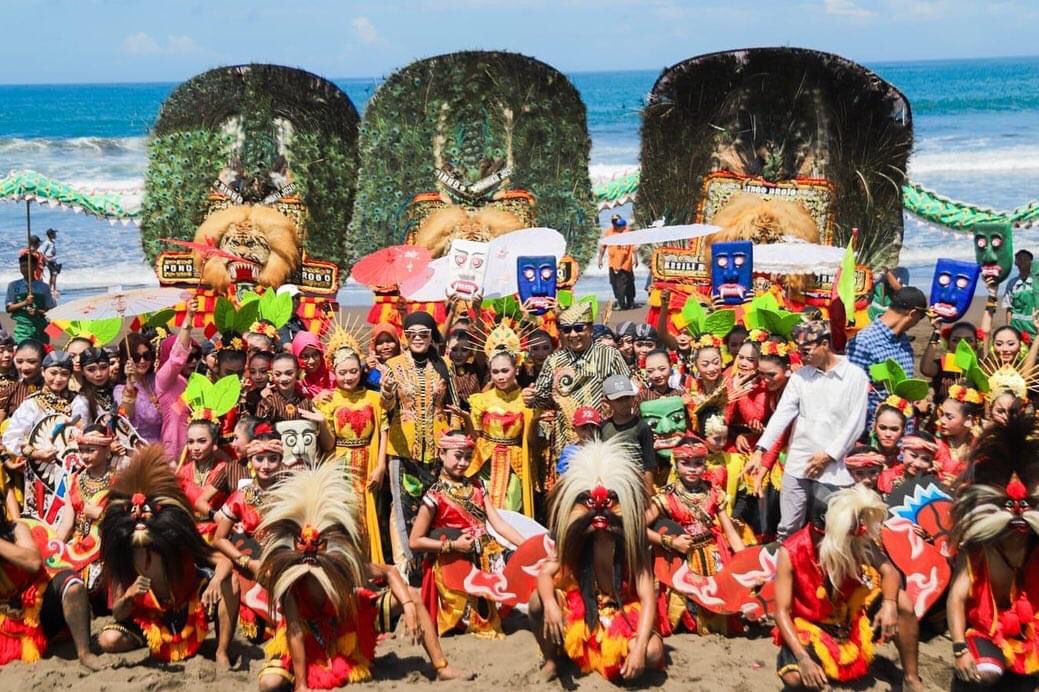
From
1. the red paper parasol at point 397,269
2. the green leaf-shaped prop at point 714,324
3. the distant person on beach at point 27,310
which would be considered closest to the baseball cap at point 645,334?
the green leaf-shaped prop at point 714,324

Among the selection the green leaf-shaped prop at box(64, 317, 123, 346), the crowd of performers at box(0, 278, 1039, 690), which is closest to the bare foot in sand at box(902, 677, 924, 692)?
the crowd of performers at box(0, 278, 1039, 690)

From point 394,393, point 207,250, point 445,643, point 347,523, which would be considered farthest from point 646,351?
point 207,250

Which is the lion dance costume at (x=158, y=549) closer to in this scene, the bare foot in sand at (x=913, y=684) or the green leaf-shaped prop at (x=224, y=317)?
the green leaf-shaped prop at (x=224, y=317)

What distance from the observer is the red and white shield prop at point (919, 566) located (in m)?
5.50

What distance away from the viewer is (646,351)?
7426 millimetres

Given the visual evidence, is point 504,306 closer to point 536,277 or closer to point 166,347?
point 536,277

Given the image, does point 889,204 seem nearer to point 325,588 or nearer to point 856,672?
point 856,672

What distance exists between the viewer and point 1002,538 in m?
5.14

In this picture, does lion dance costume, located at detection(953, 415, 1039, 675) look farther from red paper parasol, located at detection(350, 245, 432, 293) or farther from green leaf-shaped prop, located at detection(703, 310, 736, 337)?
red paper parasol, located at detection(350, 245, 432, 293)

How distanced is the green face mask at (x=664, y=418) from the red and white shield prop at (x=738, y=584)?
66 cm

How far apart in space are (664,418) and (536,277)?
204cm

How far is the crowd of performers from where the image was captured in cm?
521

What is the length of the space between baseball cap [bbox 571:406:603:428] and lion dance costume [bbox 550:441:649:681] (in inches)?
24.0

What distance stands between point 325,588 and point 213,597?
0.67m
